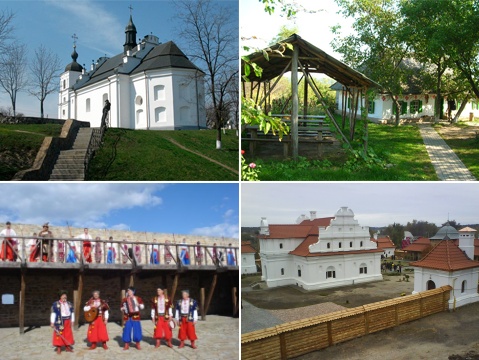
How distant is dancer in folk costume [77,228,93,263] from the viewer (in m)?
3.15

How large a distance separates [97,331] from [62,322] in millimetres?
273

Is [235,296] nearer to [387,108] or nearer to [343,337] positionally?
[343,337]

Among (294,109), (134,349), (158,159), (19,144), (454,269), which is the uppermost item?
(294,109)

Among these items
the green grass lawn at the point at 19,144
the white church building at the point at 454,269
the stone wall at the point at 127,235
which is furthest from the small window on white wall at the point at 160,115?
the white church building at the point at 454,269

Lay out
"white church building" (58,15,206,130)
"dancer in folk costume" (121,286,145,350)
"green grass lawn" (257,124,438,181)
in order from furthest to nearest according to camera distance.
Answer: "white church building" (58,15,206,130), "dancer in folk costume" (121,286,145,350), "green grass lawn" (257,124,438,181)

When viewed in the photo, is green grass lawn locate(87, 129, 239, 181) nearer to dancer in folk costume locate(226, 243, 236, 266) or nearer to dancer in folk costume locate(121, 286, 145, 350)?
dancer in folk costume locate(226, 243, 236, 266)

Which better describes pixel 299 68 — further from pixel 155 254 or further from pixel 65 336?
pixel 65 336

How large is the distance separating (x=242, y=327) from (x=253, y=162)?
1.27m

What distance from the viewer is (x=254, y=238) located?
296cm

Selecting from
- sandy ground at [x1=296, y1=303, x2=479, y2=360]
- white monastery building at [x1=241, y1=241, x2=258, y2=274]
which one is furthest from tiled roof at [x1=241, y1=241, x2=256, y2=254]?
sandy ground at [x1=296, y1=303, x2=479, y2=360]

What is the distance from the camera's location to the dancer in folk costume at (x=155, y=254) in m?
3.33

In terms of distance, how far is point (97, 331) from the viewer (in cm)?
308

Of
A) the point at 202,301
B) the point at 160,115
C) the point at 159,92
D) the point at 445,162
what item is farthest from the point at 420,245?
the point at 159,92

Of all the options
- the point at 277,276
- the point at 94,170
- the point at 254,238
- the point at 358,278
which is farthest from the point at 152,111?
the point at 358,278
